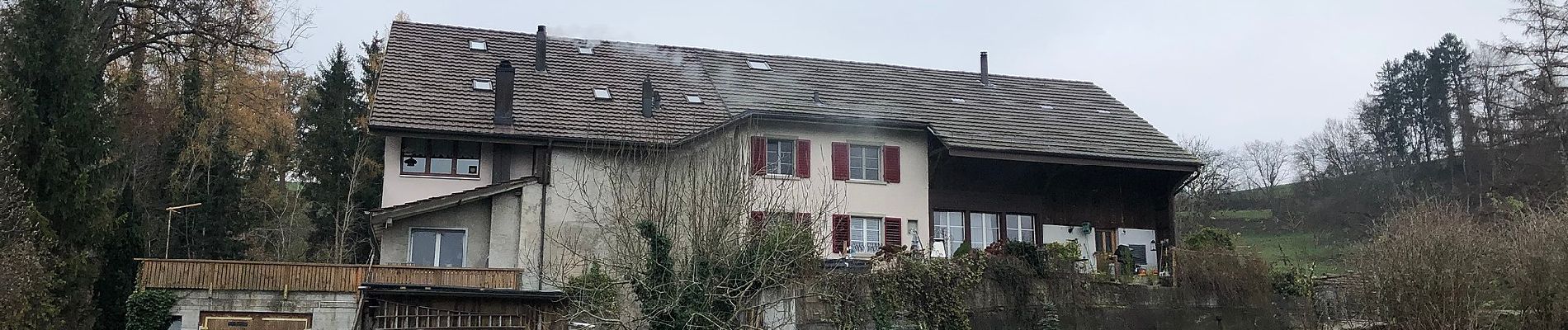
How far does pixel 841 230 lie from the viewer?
2397 centimetres

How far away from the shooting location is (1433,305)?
19.3 metres

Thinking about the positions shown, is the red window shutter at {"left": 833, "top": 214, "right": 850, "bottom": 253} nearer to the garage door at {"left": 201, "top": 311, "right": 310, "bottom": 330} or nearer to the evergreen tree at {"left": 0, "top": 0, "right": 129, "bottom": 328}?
the garage door at {"left": 201, "top": 311, "right": 310, "bottom": 330}

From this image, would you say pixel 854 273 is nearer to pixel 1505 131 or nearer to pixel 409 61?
pixel 409 61

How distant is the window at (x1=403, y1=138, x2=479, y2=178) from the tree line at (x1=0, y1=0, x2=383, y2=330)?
5209 millimetres

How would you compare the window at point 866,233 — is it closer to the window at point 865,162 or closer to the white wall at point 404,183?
the window at point 865,162

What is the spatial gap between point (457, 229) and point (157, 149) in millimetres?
10869

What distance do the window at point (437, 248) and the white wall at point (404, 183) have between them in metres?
0.76

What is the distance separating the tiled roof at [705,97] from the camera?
76.4 ft

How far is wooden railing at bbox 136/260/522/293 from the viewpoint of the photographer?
19516 millimetres

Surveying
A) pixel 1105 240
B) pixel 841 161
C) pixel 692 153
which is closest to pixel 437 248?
pixel 692 153

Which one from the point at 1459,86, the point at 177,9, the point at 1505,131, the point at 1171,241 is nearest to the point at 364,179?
the point at 177,9

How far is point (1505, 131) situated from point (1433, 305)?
19.4m

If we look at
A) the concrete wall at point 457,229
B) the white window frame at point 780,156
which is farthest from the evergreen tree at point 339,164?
the white window frame at point 780,156

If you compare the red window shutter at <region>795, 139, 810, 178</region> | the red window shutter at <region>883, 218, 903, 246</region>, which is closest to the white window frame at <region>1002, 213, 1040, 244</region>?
the red window shutter at <region>883, 218, 903, 246</region>
